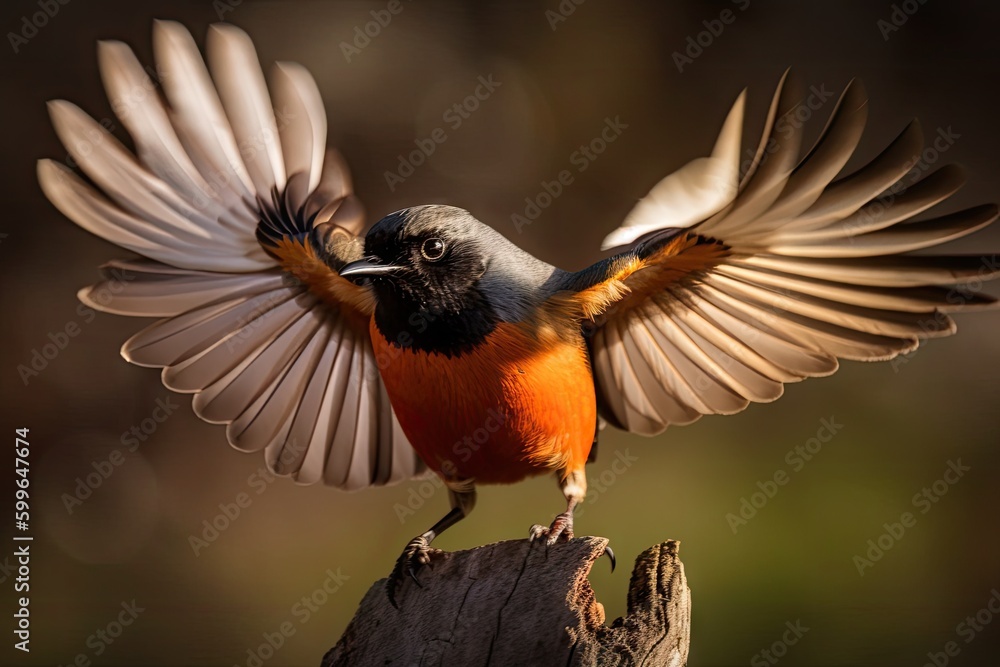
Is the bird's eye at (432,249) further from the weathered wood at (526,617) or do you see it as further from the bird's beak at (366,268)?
the weathered wood at (526,617)

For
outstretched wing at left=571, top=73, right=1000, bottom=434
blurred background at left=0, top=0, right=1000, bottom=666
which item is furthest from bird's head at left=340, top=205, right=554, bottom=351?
blurred background at left=0, top=0, right=1000, bottom=666

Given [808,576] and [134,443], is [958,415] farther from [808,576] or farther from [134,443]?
[134,443]

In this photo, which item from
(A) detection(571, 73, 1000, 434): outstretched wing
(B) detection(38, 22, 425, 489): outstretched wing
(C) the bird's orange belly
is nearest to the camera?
(A) detection(571, 73, 1000, 434): outstretched wing

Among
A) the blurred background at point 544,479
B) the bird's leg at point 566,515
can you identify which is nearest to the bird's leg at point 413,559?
the bird's leg at point 566,515

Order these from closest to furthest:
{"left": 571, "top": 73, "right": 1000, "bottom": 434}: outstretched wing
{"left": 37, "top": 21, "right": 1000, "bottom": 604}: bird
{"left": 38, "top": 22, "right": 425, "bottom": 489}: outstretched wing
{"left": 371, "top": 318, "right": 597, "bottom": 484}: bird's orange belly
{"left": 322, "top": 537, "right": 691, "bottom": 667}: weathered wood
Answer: {"left": 322, "top": 537, "right": 691, "bottom": 667}: weathered wood < {"left": 571, "top": 73, "right": 1000, "bottom": 434}: outstretched wing < {"left": 37, "top": 21, "right": 1000, "bottom": 604}: bird < {"left": 371, "top": 318, "right": 597, "bottom": 484}: bird's orange belly < {"left": 38, "top": 22, "right": 425, "bottom": 489}: outstretched wing

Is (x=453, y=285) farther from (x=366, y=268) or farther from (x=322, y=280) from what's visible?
(x=322, y=280)

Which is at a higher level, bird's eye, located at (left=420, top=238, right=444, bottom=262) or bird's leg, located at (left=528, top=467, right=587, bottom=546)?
bird's eye, located at (left=420, top=238, right=444, bottom=262)

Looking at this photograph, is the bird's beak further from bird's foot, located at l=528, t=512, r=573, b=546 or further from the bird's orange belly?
bird's foot, located at l=528, t=512, r=573, b=546
